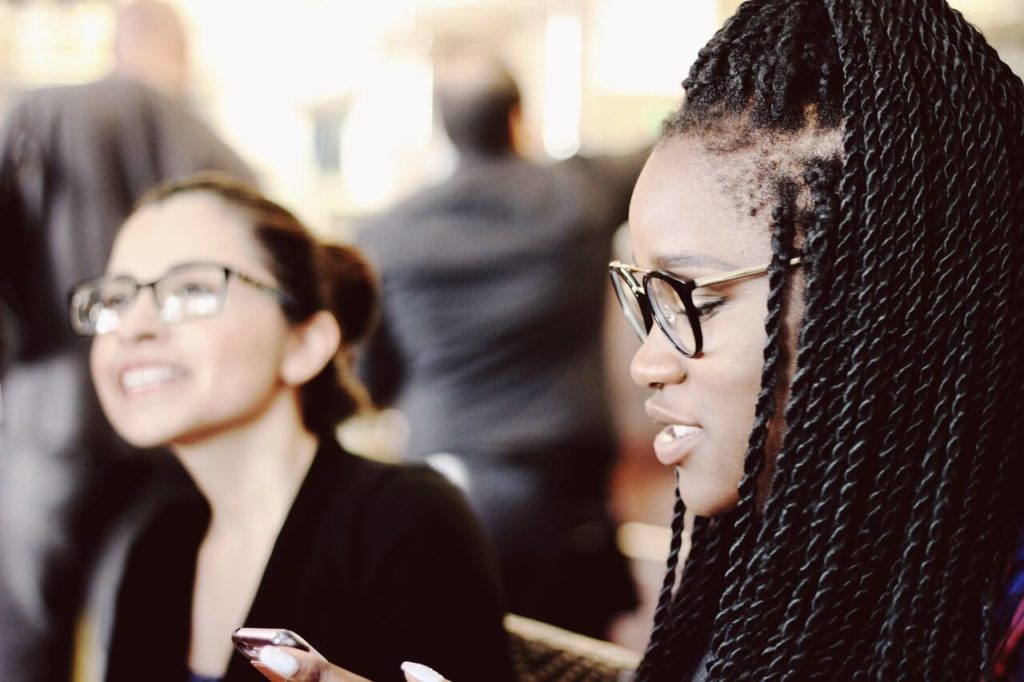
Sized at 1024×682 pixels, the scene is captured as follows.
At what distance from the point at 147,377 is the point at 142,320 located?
0.23 ft

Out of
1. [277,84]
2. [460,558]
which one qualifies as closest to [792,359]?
[460,558]

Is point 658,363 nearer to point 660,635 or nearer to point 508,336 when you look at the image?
point 660,635

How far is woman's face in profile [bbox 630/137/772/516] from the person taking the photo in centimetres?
90

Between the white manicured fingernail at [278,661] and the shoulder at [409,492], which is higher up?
the white manicured fingernail at [278,661]

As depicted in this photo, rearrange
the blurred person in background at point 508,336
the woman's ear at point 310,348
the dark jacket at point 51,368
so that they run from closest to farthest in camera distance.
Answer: the woman's ear at point 310,348, the dark jacket at point 51,368, the blurred person in background at point 508,336

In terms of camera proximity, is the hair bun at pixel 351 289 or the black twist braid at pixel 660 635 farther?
the hair bun at pixel 351 289

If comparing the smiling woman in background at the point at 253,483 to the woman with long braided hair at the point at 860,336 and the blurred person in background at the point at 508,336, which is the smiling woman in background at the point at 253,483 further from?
the blurred person in background at the point at 508,336

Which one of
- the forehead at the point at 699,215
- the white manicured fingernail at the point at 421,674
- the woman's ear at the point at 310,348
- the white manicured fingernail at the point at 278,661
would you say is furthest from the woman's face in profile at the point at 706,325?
the woman's ear at the point at 310,348

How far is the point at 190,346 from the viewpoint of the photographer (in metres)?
1.21

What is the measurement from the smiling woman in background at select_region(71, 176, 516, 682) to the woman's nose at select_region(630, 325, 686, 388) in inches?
15.4

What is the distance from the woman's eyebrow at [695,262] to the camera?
0.90 metres

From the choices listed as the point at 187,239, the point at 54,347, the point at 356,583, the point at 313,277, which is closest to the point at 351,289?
the point at 313,277

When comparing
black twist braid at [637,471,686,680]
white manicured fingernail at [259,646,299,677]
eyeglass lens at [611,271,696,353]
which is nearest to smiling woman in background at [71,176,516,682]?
black twist braid at [637,471,686,680]

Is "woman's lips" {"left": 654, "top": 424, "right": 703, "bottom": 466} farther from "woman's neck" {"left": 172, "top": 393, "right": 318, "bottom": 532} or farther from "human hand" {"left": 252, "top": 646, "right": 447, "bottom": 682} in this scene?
"woman's neck" {"left": 172, "top": 393, "right": 318, "bottom": 532}
